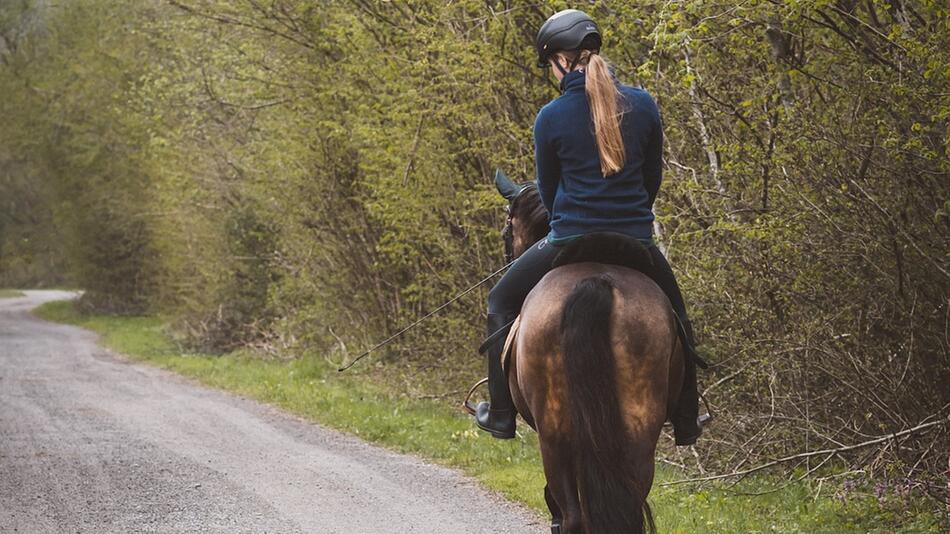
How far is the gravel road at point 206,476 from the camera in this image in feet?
24.8

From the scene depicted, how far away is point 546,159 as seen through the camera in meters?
4.92

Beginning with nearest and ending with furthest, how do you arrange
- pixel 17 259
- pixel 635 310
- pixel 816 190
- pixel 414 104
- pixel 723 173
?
pixel 635 310
pixel 816 190
pixel 723 173
pixel 414 104
pixel 17 259

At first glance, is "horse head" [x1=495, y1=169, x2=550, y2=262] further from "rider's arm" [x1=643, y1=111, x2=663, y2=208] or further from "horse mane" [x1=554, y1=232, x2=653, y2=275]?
"horse mane" [x1=554, y1=232, x2=653, y2=275]

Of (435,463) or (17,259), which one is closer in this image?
(435,463)

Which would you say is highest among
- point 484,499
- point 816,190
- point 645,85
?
point 645,85

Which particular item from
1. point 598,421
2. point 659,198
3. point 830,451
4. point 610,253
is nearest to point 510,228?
point 610,253

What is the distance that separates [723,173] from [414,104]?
16.7 ft

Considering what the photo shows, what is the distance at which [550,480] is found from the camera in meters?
4.73

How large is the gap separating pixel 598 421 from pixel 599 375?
169 millimetres

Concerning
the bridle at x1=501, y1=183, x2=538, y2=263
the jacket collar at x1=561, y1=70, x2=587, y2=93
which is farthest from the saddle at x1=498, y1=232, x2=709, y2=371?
the bridle at x1=501, y1=183, x2=538, y2=263

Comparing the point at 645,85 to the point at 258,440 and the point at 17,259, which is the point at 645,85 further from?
the point at 17,259

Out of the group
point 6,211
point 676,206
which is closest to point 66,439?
point 676,206

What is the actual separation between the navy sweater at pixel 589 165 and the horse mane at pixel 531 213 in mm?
907

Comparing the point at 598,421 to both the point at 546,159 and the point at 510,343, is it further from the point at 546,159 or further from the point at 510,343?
the point at 546,159
